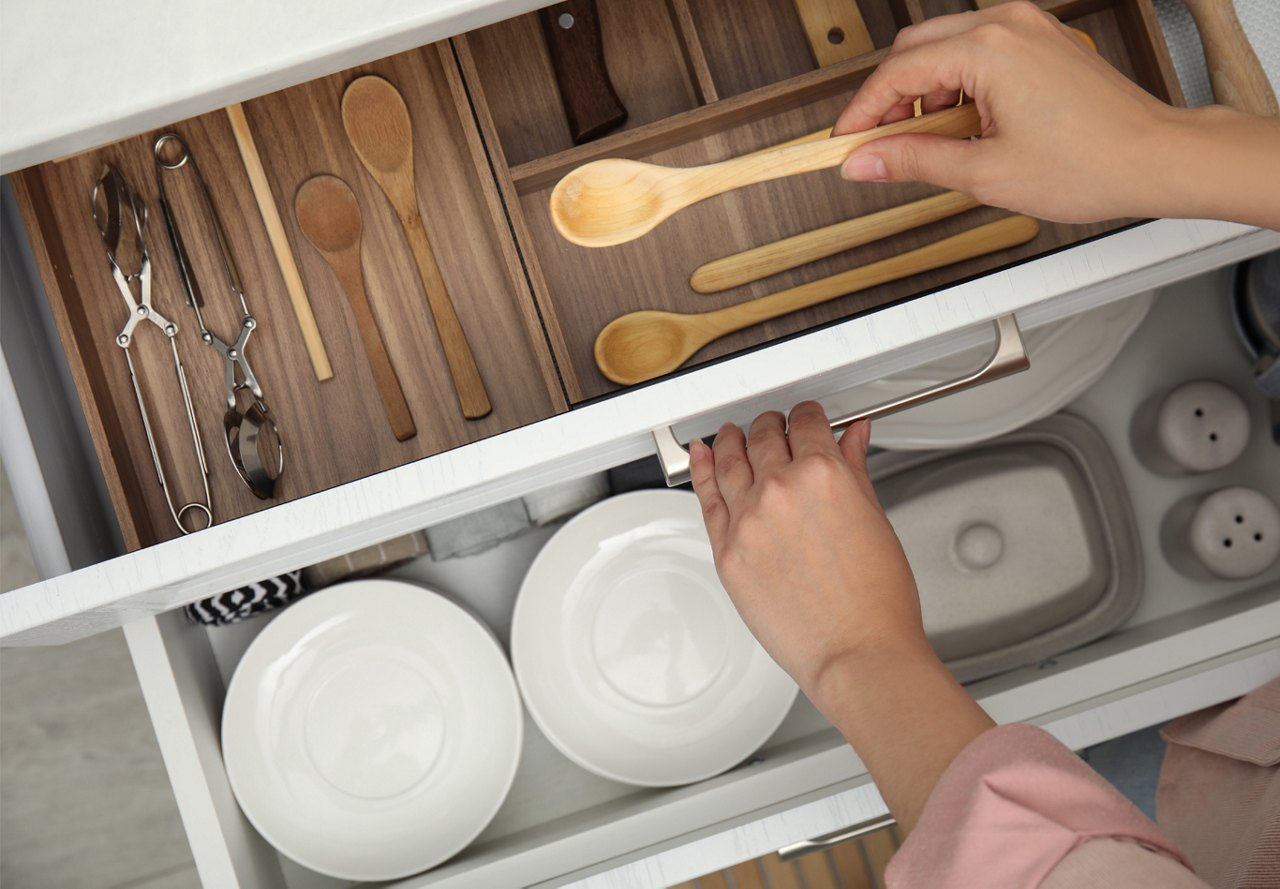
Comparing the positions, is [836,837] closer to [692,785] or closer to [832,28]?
[692,785]

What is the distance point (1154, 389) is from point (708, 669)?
1.86 ft

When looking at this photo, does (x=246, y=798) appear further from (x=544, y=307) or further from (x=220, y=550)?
(x=544, y=307)

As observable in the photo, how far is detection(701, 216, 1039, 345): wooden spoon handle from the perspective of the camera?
67 cm

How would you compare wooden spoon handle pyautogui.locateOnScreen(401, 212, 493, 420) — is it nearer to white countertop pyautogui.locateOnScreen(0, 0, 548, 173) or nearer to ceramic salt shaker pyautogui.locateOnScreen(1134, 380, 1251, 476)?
white countertop pyautogui.locateOnScreen(0, 0, 548, 173)

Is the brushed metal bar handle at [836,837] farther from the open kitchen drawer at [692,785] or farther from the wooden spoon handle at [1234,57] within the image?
the wooden spoon handle at [1234,57]

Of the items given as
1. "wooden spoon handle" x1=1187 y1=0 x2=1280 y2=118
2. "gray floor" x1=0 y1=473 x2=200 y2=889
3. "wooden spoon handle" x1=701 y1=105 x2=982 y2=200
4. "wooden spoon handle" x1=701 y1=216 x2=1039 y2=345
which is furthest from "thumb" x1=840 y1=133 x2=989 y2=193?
"gray floor" x1=0 y1=473 x2=200 y2=889

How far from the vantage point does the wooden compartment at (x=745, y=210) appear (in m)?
0.69

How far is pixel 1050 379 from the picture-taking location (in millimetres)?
856

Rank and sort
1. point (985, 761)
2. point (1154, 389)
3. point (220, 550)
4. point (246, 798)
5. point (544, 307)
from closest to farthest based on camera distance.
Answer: point (985, 761)
point (220, 550)
point (544, 307)
point (246, 798)
point (1154, 389)

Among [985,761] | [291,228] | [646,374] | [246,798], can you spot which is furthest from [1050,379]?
[246,798]

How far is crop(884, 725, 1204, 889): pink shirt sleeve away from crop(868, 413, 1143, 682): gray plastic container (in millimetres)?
489

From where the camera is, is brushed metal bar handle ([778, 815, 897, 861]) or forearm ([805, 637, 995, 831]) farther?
brushed metal bar handle ([778, 815, 897, 861])

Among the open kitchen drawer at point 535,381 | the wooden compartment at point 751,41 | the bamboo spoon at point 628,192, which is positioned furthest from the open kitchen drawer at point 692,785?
the wooden compartment at point 751,41

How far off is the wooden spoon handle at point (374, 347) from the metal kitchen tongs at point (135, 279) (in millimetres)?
142
